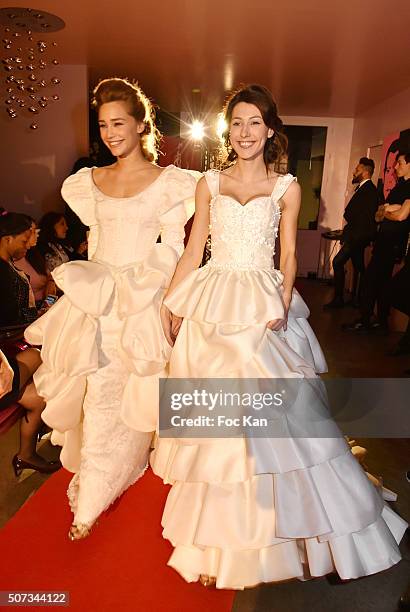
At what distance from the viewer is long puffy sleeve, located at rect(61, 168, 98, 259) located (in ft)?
7.80

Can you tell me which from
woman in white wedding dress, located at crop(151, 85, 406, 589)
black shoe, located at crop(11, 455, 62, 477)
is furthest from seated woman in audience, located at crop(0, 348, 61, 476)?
woman in white wedding dress, located at crop(151, 85, 406, 589)

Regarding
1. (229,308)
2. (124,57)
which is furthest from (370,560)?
(124,57)

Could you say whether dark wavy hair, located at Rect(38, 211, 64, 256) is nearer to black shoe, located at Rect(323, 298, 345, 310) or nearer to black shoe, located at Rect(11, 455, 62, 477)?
black shoe, located at Rect(11, 455, 62, 477)

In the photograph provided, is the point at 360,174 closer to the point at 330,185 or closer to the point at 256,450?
the point at 330,185

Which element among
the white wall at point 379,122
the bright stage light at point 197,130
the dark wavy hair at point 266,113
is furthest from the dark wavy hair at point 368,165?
the dark wavy hair at point 266,113

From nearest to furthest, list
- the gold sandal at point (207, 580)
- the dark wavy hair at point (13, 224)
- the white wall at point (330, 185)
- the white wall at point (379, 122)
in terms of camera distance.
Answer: the gold sandal at point (207, 580), the dark wavy hair at point (13, 224), the white wall at point (379, 122), the white wall at point (330, 185)

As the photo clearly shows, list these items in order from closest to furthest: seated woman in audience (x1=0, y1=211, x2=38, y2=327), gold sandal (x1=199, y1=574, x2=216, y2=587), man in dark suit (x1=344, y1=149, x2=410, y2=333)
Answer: gold sandal (x1=199, y1=574, x2=216, y2=587) → seated woman in audience (x1=0, y1=211, x2=38, y2=327) → man in dark suit (x1=344, y1=149, x2=410, y2=333)

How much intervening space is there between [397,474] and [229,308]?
6.22ft

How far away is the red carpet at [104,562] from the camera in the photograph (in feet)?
6.46

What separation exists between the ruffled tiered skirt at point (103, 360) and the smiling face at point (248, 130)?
564 millimetres

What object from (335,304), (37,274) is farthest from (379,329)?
(37,274)

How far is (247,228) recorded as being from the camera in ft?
→ 7.03

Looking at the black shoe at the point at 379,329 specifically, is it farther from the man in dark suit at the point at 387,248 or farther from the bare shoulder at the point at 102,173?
the bare shoulder at the point at 102,173

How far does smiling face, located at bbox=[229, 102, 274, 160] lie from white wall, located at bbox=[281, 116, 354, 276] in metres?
9.11
